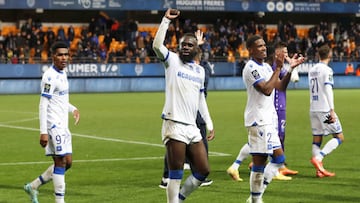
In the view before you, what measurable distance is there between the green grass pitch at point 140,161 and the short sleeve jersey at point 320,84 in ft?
3.78

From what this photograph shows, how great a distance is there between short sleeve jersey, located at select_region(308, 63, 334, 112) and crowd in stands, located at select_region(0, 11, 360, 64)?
104 ft

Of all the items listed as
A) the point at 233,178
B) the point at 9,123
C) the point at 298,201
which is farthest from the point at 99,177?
the point at 9,123

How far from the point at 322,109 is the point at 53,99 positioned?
545cm

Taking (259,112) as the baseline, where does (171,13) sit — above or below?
above

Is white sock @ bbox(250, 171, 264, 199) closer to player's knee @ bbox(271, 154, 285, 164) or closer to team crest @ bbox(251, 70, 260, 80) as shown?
player's knee @ bbox(271, 154, 285, 164)

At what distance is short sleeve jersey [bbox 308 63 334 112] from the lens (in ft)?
43.9

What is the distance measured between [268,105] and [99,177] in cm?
424

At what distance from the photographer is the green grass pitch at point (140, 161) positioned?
447 inches

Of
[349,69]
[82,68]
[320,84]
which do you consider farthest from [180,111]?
[349,69]

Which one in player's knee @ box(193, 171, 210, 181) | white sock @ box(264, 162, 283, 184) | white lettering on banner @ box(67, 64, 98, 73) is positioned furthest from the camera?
white lettering on banner @ box(67, 64, 98, 73)

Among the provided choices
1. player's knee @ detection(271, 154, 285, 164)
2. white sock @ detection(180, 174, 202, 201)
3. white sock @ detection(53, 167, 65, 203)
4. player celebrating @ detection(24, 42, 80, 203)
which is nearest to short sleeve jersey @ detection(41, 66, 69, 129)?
player celebrating @ detection(24, 42, 80, 203)

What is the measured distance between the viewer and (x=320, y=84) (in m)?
13.6

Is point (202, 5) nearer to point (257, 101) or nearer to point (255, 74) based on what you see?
point (257, 101)

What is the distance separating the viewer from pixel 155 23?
57938mm
